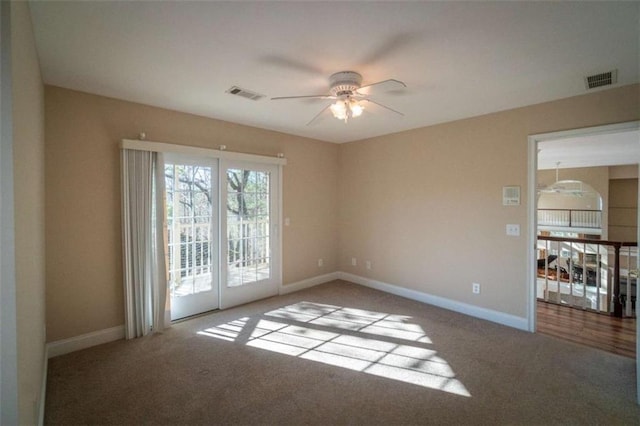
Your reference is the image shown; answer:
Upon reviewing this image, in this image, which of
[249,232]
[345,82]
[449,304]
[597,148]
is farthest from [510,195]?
[597,148]

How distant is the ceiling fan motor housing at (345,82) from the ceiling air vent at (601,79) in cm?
207

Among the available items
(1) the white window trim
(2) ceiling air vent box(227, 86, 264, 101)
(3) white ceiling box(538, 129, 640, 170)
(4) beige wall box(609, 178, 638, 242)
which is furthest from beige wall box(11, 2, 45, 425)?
(4) beige wall box(609, 178, 638, 242)

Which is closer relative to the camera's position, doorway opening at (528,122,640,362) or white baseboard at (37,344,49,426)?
white baseboard at (37,344,49,426)

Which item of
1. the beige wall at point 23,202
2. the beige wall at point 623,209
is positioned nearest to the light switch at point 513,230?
the beige wall at point 23,202

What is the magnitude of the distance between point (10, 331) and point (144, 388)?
4.68ft

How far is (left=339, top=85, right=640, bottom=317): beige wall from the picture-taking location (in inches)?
Result: 132

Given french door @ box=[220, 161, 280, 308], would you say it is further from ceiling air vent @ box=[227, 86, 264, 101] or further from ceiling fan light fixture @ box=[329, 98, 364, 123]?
ceiling fan light fixture @ box=[329, 98, 364, 123]

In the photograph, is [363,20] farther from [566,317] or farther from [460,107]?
[566,317]

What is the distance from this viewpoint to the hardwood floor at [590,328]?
3.09 meters

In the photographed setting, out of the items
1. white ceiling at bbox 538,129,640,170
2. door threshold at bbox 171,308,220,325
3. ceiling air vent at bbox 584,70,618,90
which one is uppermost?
white ceiling at bbox 538,129,640,170

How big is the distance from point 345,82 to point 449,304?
3258 mm

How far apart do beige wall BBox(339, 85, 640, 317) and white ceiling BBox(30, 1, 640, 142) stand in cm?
34

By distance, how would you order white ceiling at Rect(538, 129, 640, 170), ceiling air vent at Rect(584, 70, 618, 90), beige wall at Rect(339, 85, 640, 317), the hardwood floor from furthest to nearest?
white ceiling at Rect(538, 129, 640, 170) → beige wall at Rect(339, 85, 640, 317) → the hardwood floor → ceiling air vent at Rect(584, 70, 618, 90)

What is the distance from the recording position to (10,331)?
124cm
